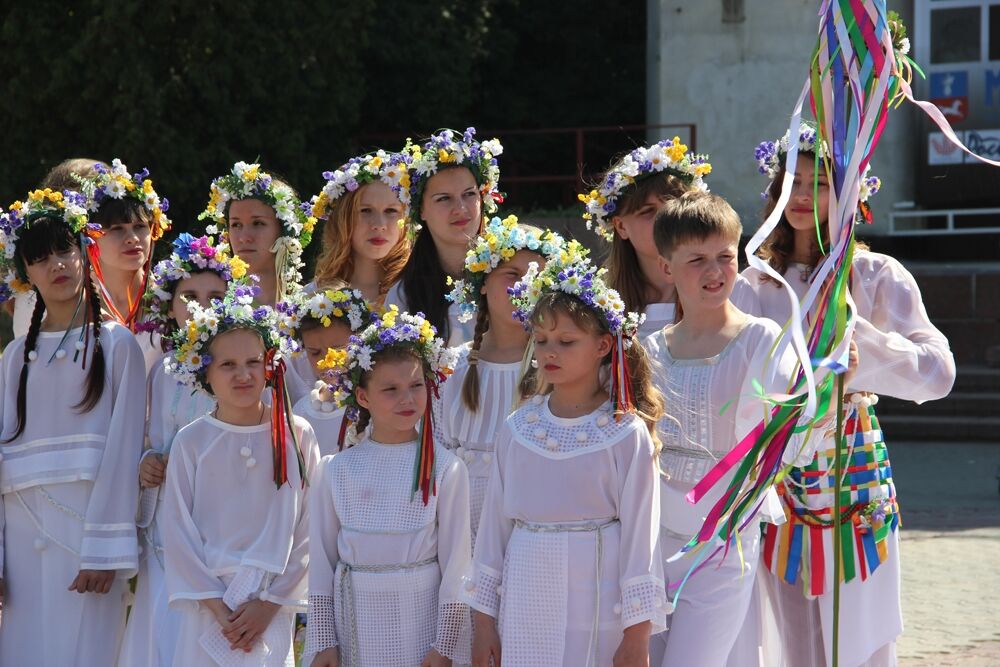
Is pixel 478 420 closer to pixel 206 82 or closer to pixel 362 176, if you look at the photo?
pixel 362 176

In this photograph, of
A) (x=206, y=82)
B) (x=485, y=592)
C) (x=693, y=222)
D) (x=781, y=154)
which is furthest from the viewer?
(x=206, y=82)

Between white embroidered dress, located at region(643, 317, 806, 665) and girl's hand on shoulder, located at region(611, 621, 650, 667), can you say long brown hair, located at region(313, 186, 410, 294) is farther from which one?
girl's hand on shoulder, located at region(611, 621, 650, 667)

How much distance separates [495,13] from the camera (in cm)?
2059

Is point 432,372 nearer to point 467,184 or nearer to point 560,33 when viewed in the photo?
point 467,184

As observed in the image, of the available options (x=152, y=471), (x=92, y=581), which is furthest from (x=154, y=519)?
(x=92, y=581)

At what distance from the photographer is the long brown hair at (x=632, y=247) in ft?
17.2

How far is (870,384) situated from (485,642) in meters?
1.58

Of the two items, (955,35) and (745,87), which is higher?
(955,35)

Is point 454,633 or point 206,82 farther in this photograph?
point 206,82

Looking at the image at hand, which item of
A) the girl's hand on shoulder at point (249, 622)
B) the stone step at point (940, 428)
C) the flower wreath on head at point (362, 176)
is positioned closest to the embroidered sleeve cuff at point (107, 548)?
the girl's hand on shoulder at point (249, 622)

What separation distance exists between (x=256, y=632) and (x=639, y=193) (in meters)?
2.10

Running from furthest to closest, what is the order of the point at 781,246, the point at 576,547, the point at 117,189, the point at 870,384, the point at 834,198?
1. the point at 117,189
2. the point at 781,246
3. the point at 870,384
4. the point at 576,547
5. the point at 834,198

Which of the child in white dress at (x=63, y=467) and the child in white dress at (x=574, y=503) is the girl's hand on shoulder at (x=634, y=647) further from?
the child in white dress at (x=63, y=467)

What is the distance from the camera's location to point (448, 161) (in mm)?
5965
